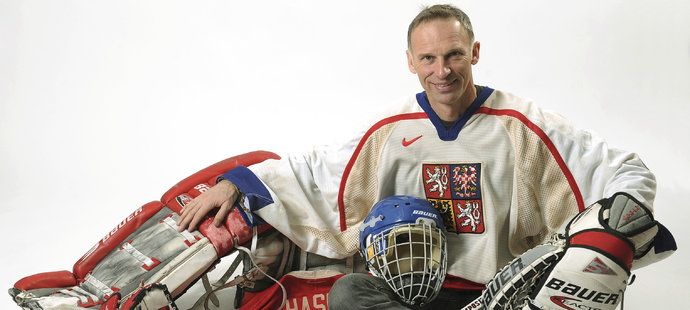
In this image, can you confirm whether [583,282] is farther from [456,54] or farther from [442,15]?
[442,15]

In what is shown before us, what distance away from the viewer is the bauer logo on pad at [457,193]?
3.12 meters

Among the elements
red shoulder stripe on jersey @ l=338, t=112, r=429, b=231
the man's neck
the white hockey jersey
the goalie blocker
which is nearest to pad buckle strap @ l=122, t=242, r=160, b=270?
the goalie blocker

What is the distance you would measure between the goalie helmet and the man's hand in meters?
0.50

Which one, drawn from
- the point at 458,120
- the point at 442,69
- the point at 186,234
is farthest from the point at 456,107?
the point at 186,234

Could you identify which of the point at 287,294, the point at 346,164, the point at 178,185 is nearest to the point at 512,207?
the point at 346,164

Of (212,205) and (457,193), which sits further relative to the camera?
(212,205)

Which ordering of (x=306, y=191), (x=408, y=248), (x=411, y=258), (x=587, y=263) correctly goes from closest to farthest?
1. (x=587, y=263)
2. (x=411, y=258)
3. (x=408, y=248)
4. (x=306, y=191)

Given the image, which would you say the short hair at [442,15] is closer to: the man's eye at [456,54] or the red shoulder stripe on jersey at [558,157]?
the man's eye at [456,54]

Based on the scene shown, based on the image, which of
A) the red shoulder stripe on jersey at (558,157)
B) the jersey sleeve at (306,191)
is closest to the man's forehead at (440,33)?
the red shoulder stripe on jersey at (558,157)

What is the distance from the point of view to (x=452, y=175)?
314 cm

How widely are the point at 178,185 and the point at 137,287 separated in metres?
0.44

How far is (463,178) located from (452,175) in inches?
1.5

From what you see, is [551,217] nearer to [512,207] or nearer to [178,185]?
[512,207]

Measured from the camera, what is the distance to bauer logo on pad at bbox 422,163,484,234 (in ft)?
10.2
